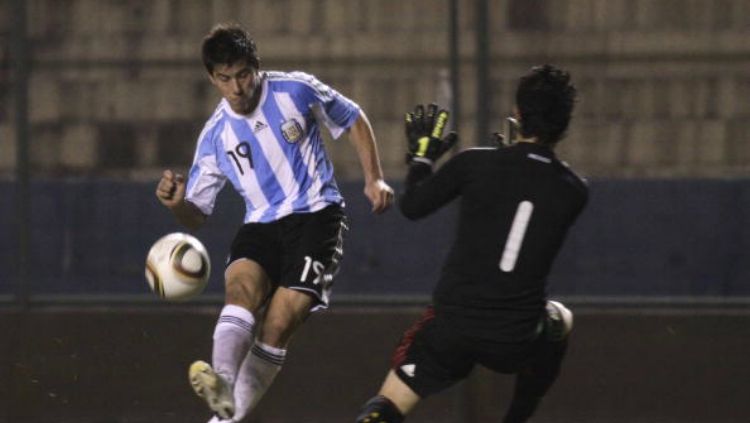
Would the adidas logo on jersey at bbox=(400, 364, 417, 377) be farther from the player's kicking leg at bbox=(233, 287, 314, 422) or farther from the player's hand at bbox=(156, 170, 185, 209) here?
the player's hand at bbox=(156, 170, 185, 209)

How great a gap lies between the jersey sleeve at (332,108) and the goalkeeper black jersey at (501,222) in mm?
1374

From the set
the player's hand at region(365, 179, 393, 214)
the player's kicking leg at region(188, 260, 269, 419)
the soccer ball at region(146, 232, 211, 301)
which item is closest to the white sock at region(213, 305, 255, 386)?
the player's kicking leg at region(188, 260, 269, 419)

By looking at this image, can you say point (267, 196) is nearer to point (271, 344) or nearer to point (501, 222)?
point (271, 344)

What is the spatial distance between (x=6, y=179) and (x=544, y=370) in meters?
4.22

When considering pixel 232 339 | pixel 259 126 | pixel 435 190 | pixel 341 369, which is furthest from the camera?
pixel 341 369

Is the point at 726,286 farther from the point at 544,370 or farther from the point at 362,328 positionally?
the point at 544,370

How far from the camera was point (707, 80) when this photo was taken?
9602mm

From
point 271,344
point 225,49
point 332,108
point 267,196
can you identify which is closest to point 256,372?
point 271,344

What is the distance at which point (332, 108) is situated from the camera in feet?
26.6

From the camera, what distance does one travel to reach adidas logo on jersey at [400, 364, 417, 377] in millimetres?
6895

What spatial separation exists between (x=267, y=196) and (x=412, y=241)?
2.18 meters

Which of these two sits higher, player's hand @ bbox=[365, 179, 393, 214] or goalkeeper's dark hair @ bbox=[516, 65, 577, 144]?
goalkeeper's dark hair @ bbox=[516, 65, 577, 144]

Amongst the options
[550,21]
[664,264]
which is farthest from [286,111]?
[664,264]

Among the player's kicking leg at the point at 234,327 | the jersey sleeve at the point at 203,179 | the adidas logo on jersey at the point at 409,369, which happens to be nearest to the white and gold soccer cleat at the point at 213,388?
the player's kicking leg at the point at 234,327
